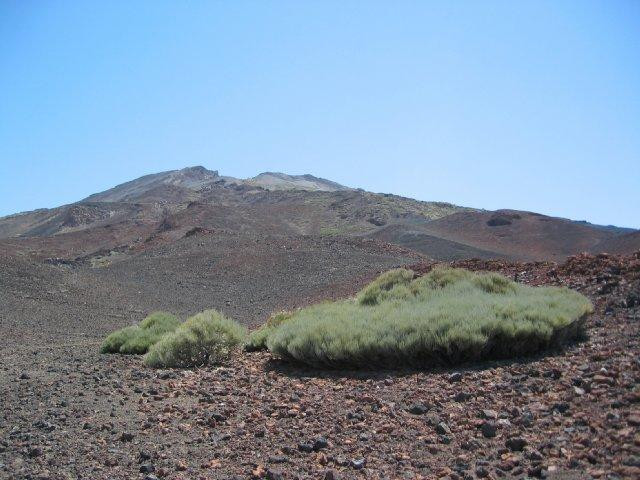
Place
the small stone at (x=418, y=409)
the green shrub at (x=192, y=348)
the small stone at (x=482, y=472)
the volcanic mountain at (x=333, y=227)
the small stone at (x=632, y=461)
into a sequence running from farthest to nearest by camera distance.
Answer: the volcanic mountain at (x=333, y=227)
the green shrub at (x=192, y=348)
the small stone at (x=418, y=409)
the small stone at (x=482, y=472)
the small stone at (x=632, y=461)

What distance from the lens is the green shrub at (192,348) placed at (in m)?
9.98

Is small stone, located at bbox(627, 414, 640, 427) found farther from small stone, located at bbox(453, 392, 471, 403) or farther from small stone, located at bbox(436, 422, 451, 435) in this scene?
small stone, located at bbox(453, 392, 471, 403)

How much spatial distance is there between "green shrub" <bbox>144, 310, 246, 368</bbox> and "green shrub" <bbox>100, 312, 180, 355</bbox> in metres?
1.53

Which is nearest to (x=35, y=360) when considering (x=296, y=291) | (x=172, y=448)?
(x=172, y=448)

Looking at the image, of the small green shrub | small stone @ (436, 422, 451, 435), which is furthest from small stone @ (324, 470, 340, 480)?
the small green shrub

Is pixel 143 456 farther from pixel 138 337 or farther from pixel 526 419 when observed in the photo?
pixel 138 337

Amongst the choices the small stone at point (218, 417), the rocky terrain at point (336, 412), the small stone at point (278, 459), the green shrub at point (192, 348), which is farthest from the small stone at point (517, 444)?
the green shrub at point (192, 348)

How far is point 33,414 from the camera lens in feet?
21.8

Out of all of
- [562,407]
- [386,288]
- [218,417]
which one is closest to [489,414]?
[562,407]

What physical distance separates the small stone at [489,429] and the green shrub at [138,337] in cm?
765

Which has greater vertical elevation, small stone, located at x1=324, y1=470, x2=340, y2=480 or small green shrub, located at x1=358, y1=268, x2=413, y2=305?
small green shrub, located at x1=358, y1=268, x2=413, y2=305

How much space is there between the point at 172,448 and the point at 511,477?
298 centimetres

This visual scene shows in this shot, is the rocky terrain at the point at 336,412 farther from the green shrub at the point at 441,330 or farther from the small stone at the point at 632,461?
the green shrub at the point at 441,330

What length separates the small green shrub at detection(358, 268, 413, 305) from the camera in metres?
12.1
